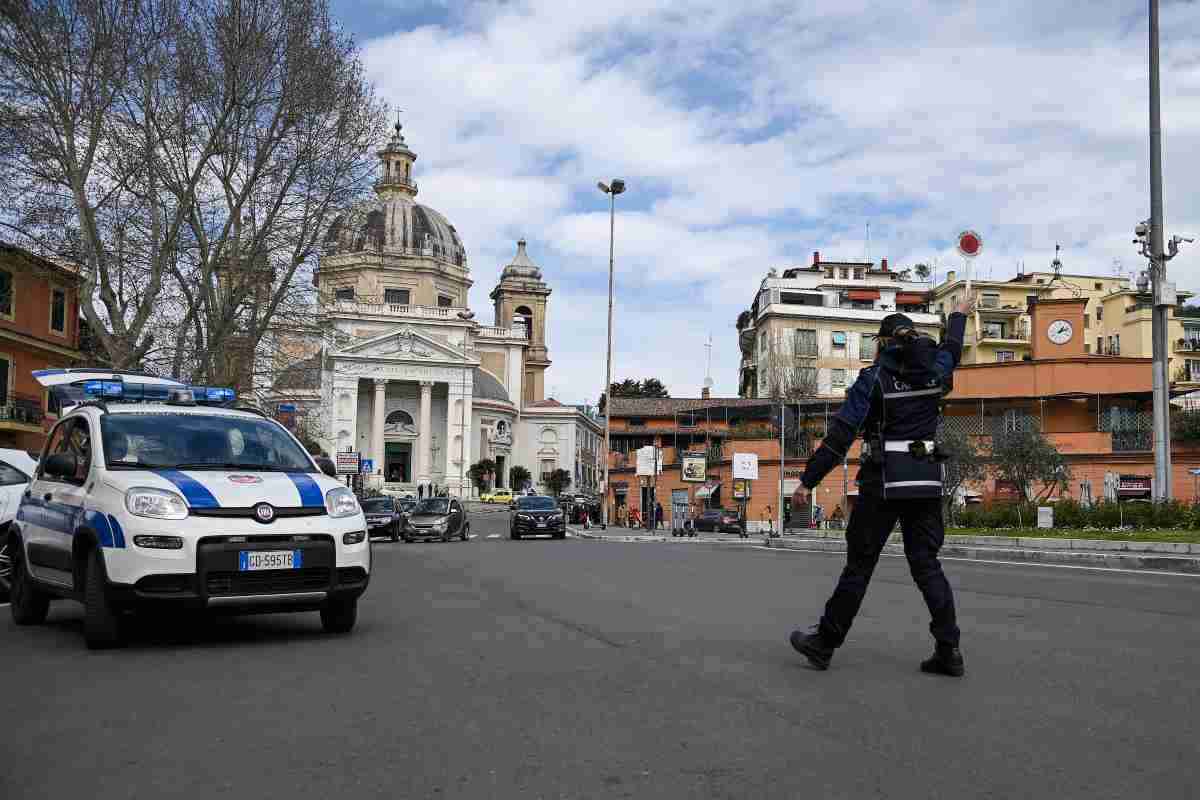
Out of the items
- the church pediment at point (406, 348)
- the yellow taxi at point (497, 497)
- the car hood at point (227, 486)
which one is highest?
the church pediment at point (406, 348)

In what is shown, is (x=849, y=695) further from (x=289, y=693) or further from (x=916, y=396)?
(x=289, y=693)

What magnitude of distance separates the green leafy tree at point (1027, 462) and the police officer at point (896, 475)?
27.4m

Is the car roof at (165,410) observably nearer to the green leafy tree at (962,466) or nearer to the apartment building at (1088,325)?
the green leafy tree at (962,466)

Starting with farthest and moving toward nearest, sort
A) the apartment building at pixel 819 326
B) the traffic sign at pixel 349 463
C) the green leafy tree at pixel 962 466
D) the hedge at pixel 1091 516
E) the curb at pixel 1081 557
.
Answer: the apartment building at pixel 819 326
the traffic sign at pixel 349 463
the green leafy tree at pixel 962 466
the hedge at pixel 1091 516
the curb at pixel 1081 557

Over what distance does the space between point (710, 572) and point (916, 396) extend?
938 centimetres

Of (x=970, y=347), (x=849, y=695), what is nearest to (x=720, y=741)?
(x=849, y=695)

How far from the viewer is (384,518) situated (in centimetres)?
3700

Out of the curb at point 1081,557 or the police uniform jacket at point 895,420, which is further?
the curb at point 1081,557

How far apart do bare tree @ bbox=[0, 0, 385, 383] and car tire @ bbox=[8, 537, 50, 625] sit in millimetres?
19298

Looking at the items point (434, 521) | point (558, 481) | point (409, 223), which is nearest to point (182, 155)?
point (434, 521)

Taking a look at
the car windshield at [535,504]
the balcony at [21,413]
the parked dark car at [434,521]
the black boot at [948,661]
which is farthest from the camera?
the balcony at [21,413]

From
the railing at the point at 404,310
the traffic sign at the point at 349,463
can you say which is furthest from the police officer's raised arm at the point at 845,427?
the railing at the point at 404,310

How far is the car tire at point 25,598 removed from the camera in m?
8.88

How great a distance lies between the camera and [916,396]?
20.6ft
